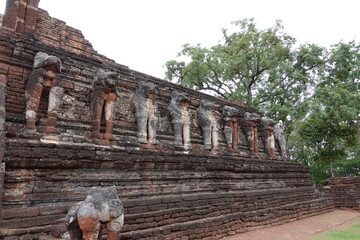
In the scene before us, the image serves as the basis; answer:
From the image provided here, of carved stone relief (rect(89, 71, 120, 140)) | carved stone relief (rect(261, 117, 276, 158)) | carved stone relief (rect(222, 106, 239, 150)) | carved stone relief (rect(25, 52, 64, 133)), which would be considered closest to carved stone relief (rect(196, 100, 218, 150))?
carved stone relief (rect(222, 106, 239, 150))

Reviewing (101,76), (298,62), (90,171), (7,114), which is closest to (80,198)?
(90,171)

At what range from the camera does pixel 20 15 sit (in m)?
7.00

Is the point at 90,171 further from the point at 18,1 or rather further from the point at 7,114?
the point at 18,1

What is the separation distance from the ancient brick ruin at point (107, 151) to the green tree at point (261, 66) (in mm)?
11534

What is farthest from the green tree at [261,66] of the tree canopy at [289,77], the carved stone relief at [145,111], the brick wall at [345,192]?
the carved stone relief at [145,111]

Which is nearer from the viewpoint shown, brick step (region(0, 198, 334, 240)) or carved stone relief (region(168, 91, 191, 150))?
brick step (region(0, 198, 334, 240))

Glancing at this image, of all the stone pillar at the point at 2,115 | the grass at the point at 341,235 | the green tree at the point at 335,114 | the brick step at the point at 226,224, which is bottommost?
the grass at the point at 341,235

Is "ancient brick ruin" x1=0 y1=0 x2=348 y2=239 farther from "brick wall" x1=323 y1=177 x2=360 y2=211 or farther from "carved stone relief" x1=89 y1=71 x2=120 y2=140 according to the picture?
"brick wall" x1=323 y1=177 x2=360 y2=211

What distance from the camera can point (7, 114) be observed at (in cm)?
512

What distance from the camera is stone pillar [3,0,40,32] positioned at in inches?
262

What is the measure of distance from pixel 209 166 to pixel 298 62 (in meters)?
16.9

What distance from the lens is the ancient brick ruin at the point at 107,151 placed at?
13.9ft

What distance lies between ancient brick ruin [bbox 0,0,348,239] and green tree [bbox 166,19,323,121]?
454 inches

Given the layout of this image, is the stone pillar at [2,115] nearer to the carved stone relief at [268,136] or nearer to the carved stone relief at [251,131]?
the carved stone relief at [251,131]
